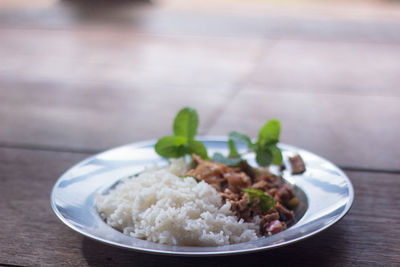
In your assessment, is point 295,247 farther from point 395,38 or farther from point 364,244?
point 395,38

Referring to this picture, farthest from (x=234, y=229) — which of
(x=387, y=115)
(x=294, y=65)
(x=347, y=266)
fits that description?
(x=294, y=65)

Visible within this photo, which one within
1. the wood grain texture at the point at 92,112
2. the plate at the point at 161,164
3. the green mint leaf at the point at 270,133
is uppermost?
the green mint leaf at the point at 270,133

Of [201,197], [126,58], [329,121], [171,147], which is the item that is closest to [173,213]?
[201,197]

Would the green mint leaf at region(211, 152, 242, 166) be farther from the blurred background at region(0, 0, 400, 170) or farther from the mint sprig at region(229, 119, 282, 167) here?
the blurred background at region(0, 0, 400, 170)

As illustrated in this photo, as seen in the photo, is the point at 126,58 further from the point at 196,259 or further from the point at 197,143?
the point at 196,259

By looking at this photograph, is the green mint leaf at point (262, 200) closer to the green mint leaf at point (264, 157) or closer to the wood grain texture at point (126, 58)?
the green mint leaf at point (264, 157)

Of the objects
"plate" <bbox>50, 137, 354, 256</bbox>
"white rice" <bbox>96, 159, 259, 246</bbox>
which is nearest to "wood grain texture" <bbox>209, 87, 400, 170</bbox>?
"plate" <bbox>50, 137, 354, 256</bbox>

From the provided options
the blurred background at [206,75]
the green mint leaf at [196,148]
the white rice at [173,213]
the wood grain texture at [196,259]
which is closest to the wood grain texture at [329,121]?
the blurred background at [206,75]
